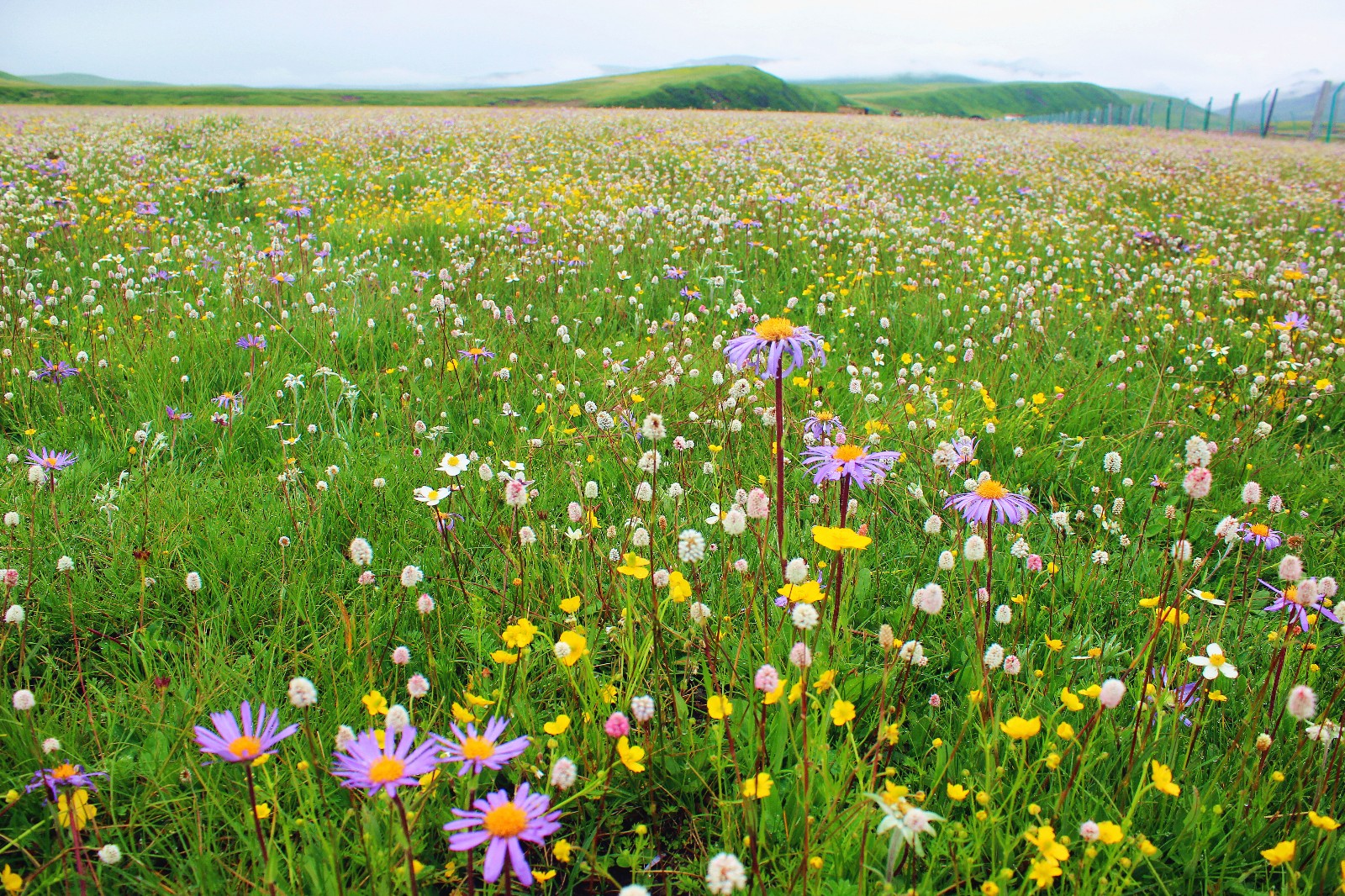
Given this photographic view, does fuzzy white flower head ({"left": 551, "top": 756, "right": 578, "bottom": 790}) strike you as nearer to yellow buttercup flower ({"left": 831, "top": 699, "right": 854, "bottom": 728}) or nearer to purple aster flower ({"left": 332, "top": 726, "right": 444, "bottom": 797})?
purple aster flower ({"left": 332, "top": 726, "right": 444, "bottom": 797})

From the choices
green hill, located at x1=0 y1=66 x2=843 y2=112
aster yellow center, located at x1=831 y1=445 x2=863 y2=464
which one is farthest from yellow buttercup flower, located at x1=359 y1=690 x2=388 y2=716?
green hill, located at x1=0 y1=66 x2=843 y2=112

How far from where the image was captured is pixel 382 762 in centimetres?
145

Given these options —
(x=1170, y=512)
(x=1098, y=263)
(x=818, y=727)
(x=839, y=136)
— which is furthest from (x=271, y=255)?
(x=839, y=136)

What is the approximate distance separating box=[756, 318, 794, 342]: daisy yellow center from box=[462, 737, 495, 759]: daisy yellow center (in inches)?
50.5

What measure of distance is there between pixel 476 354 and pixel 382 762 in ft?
9.80

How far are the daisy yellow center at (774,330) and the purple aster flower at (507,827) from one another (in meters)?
1.33

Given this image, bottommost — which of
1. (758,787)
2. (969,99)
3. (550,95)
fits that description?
A: (758,787)

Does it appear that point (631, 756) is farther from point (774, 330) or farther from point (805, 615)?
point (774, 330)

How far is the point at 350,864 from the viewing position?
1723 mm

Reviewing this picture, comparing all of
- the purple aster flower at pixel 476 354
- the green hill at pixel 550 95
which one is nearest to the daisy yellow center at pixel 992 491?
the purple aster flower at pixel 476 354

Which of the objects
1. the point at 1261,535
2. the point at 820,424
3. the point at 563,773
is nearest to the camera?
the point at 563,773

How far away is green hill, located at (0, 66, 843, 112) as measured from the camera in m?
68.0

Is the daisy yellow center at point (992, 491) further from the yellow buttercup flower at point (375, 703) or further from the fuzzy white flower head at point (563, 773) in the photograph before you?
the yellow buttercup flower at point (375, 703)

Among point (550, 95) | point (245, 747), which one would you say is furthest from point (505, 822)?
point (550, 95)
